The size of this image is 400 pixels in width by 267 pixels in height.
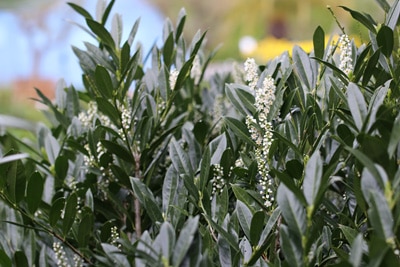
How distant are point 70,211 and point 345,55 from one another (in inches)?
14.8

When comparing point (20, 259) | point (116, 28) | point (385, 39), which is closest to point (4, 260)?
point (20, 259)

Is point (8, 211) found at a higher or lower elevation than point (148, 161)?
lower

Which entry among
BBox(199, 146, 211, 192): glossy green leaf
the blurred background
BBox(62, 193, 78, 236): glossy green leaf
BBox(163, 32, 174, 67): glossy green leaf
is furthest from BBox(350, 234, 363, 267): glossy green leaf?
the blurred background

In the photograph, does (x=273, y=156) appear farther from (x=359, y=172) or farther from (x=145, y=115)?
(x=145, y=115)

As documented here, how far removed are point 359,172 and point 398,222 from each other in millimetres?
139

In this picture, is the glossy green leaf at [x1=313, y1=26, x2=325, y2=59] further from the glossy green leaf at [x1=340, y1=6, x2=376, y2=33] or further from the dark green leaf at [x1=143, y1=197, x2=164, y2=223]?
the dark green leaf at [x1=143, y1=197, x2=164, y2=223]

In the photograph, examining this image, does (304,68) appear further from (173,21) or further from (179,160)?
(173,21)

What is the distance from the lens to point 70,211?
2.23 feet

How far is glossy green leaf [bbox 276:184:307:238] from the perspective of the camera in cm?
48

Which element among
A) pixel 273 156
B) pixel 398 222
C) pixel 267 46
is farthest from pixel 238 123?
pixel 267 46

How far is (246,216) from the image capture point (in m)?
0.60

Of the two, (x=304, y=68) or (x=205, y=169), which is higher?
(x=304, y=68)

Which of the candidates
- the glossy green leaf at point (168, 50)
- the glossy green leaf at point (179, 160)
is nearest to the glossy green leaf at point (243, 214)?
the glossy green leaf at point (179, 160)

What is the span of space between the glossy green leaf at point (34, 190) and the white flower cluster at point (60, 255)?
A: 0.18ft
